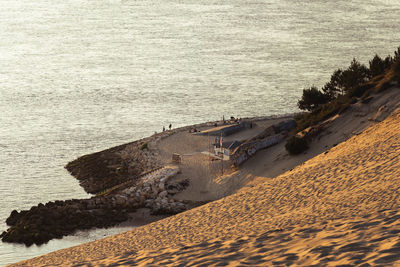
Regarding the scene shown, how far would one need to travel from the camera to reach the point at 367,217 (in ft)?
57.0

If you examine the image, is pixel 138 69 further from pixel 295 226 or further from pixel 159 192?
pixel 295 226

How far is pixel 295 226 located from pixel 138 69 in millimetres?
80071

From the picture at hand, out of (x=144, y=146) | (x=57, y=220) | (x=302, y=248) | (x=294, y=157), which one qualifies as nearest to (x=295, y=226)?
(x=302, y=248)

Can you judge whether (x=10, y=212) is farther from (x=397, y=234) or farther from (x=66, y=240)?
(x=397, y=234)

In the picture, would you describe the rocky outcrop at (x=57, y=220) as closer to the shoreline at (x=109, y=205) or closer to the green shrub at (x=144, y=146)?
the shoreline at (x=109, y=205)

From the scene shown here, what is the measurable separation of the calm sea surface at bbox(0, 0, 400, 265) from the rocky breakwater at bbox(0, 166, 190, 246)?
1.12 meters

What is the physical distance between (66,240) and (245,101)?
4436 centimetres

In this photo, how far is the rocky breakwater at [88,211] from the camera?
1521 inches

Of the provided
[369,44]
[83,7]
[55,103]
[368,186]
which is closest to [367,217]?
[368,186]

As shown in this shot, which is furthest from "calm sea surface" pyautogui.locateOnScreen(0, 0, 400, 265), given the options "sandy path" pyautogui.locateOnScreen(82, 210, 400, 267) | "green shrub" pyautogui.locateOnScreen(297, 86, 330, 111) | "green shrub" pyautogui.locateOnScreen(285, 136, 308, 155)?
"sandy path" pyautogui.locateOnScreen(82, 210, 400, 267)

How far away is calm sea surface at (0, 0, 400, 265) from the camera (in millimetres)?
60378

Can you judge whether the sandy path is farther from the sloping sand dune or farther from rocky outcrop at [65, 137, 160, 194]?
rocky outcrop at [65, 137, 160, 194]

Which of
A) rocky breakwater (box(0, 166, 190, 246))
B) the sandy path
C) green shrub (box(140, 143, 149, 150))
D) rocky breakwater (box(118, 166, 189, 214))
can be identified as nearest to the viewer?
the sandy path

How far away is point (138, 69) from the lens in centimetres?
9662
